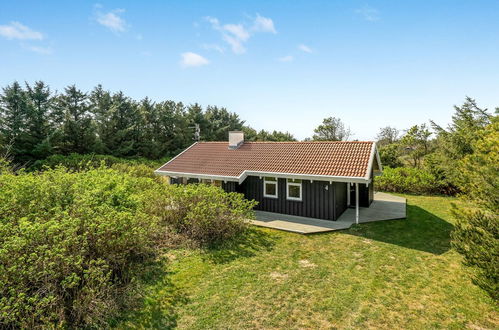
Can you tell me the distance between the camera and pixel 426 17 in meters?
10.7

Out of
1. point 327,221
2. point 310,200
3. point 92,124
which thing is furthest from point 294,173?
point 92,124

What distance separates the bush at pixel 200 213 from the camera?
9.38 m

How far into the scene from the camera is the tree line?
77.9ft

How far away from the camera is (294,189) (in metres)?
13.0

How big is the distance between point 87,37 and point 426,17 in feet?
51.1

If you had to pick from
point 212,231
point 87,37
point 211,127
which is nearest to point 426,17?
point 212,231

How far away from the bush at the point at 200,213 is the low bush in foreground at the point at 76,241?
4 centimetres

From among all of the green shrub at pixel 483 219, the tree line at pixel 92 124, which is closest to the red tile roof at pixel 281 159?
the green shrub at pixel 483 219

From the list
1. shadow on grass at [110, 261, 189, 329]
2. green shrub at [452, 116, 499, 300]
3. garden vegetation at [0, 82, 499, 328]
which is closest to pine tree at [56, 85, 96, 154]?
garden vegetation at [0, 82, 499, 328]

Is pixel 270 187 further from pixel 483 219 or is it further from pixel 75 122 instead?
pixel 75 122

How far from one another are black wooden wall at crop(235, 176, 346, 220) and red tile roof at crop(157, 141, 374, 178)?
758mm

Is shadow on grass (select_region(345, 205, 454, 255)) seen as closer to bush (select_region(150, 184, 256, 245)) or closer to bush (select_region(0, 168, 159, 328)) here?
bush (select_region(150, 184, 256, 245))

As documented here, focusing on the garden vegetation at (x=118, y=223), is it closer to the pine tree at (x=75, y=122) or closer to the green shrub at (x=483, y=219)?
the green shrub at (x=483, y=219)

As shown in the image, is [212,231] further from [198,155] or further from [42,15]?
[42,15]
